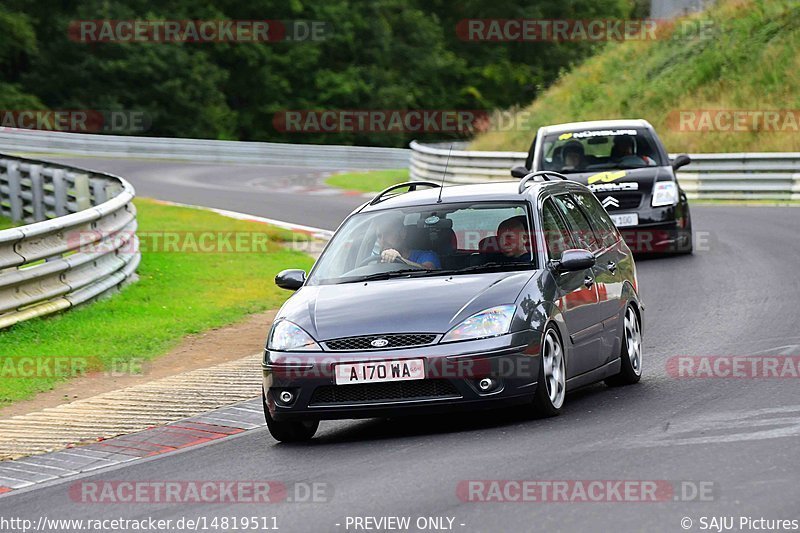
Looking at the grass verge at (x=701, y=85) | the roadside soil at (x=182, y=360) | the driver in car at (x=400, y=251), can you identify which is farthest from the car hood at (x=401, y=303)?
the grass verge at (x=701, y=85)

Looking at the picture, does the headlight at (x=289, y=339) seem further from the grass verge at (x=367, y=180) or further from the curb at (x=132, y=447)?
the grass verge at (x=367, y=180)

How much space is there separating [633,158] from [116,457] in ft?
37.0

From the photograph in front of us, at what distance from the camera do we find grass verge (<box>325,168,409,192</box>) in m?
36.8

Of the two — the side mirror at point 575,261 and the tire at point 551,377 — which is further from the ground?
the side mirror at point 575,261

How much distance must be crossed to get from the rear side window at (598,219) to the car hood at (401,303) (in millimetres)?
1638

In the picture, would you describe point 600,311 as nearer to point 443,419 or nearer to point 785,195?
point 443,419

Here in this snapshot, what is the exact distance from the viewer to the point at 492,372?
8.26 m

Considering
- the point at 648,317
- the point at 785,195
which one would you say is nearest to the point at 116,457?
the point at 648,317

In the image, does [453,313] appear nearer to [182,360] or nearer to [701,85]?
[182,360]

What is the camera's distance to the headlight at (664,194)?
18094mm

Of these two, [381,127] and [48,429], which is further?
[381,127]

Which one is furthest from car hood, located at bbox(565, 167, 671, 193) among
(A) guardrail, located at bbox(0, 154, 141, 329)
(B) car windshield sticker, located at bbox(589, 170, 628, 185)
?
(A) guardrail, located at bbox(0, 154, 141, 329)

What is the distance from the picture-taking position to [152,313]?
14.7m

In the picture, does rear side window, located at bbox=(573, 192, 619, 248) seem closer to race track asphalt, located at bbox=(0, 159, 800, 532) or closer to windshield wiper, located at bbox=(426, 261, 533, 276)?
race track asphalt, located at bbox=(0, 159, 800, 532)
